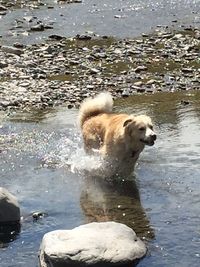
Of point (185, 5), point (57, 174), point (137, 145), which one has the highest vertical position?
point (137, 145)

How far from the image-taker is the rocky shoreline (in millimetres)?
16641

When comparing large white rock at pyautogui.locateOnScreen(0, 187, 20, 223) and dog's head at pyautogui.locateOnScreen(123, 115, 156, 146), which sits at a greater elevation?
dog's head at pyautogui.locateOnScreen(123, 115, 156, 146)

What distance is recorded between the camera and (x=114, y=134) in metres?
10.9

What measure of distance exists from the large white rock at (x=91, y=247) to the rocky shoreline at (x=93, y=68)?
26.6 feet

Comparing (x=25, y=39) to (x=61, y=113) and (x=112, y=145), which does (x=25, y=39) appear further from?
(x=112, y=145)

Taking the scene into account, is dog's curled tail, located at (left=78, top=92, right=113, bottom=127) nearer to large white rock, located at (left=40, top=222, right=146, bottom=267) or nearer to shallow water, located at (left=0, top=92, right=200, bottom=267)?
shallow water, located at (left=0, top=92, right=200, bottom=267)

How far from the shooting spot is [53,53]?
2103cm

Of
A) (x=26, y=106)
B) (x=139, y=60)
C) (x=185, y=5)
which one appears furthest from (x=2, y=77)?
(x=185, y=5)

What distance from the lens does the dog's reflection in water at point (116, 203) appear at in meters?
8.80

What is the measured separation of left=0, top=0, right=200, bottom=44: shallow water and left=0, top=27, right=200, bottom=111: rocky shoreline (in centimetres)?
117

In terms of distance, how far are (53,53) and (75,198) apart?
1182 cm

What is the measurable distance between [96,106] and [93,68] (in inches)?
282

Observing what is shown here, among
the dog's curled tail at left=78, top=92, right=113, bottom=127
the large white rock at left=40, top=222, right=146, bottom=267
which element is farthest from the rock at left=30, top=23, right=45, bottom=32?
the large white rock at left=40, top=222, right=146, bottom=267

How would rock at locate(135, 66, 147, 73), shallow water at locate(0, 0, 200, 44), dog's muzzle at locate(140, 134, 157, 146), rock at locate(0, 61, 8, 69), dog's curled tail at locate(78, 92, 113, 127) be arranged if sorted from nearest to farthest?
dog's muzzle at locate(140, 134, 157, 146)
dog's curled tail at locate(78, 92, 113, 127)
rock at locate(135, 66, 147, 73)
rock at locate(0, 61, 8, 69)
shallow water at locate(0, 0, 200, 44)
